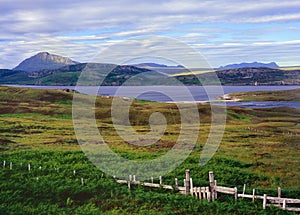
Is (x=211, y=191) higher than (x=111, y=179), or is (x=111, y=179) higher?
(x=211, y=191)

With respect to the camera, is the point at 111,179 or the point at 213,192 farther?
the point at 111,179

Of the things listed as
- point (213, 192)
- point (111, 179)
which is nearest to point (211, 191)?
point (213, 192)

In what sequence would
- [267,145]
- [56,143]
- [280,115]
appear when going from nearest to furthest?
[56,143]
[267,145]
[280,115]

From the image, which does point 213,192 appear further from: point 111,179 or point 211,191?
point 111,179

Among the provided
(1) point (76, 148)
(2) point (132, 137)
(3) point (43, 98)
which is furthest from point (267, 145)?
(3) point (43, 98)

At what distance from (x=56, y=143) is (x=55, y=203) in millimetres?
25761

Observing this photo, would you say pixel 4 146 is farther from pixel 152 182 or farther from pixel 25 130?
pixel 152 182

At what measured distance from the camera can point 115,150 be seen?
Result: 1930 inches

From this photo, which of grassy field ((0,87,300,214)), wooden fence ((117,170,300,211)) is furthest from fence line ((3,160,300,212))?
grassy field ((0,87,300,214))

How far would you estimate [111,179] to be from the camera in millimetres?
33688

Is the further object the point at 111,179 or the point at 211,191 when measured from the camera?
the point at 111,179

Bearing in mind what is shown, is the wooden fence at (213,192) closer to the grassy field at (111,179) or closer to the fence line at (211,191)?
the fence line at (211,191)

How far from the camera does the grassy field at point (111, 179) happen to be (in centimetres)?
2759

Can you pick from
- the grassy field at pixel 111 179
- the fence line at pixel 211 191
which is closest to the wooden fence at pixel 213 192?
the fence line at pixel 211 191
